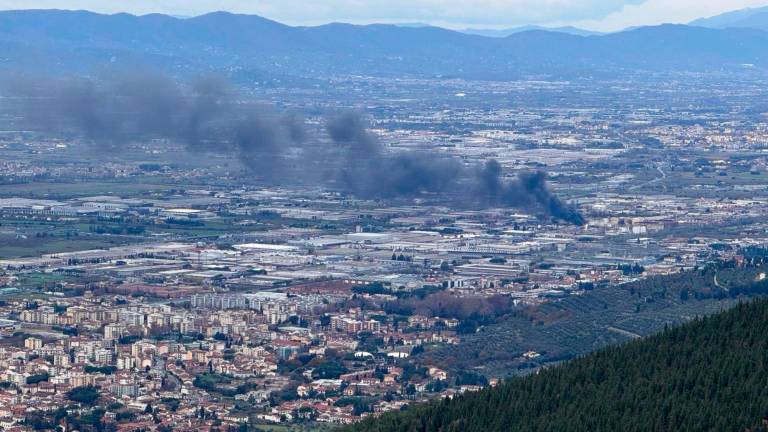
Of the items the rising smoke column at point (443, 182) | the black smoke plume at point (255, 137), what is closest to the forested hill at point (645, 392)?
the rising smoke column at point (443, 182)

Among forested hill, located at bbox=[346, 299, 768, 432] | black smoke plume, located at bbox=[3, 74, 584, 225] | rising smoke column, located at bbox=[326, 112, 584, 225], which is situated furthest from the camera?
black smoke plume, located at bbox=[3, 74, 584, 225]

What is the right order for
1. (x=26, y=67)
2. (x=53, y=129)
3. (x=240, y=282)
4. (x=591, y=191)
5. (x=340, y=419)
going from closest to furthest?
(x=340, y=419) → (x=240, y=282) → (x=591, y=191) → (x=53, y=129) → (x=26, y=67)

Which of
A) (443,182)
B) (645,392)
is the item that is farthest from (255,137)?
(645,392)

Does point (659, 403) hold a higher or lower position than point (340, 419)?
higher

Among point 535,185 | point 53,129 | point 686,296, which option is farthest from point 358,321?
point 53,129

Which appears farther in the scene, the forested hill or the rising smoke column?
the rising smoke column

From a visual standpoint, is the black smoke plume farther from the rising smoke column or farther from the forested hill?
the forested hill

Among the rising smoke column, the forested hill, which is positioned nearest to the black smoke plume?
the rising smoke column

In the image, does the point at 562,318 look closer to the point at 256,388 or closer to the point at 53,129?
the point at 256,388
